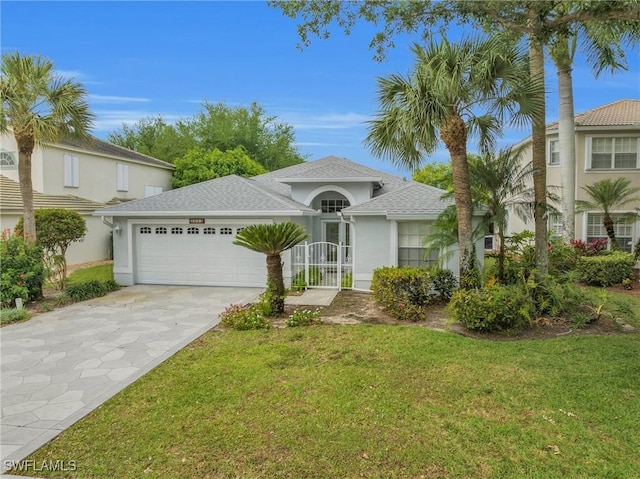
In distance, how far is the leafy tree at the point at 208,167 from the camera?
2992 cm

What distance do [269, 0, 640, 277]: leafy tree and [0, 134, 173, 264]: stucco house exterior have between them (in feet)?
45.1

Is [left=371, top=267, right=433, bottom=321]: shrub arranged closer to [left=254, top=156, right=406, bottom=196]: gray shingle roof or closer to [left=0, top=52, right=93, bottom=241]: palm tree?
[left=254, top=156, right=406, bottom=196]: gray shingle roof

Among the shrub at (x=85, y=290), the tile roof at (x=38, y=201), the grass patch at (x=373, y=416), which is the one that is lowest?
the grass patch at (x=373, y=416)

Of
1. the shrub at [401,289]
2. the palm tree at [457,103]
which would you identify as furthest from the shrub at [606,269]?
the palm tree at [457,103]

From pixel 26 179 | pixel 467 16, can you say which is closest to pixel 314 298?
pixel 467 16

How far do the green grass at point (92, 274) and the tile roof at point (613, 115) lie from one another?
20.5m

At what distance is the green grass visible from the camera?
621 inches

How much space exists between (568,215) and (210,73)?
21923mm

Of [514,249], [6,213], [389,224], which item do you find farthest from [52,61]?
[514,249]

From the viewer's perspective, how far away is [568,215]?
15945 mm

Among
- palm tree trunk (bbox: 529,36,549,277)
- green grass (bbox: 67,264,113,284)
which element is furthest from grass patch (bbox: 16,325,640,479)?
green grass (bbox: 67,264,113,284)

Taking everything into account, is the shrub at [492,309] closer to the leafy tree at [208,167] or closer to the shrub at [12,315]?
the shrub at [12,315]

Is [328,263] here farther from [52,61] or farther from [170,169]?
[170,169]

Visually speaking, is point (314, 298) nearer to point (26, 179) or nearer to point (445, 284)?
point (445, 284)
